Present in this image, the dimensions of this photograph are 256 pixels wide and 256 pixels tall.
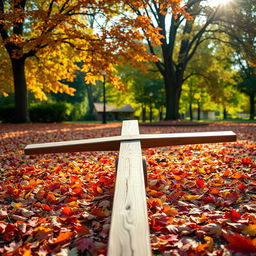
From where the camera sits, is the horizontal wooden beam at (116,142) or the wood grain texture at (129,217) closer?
the wood grain texture at (129,217)

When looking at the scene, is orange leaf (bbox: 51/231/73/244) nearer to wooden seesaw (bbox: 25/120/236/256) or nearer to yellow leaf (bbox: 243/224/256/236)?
wooden seesaw (bbox: 25/120/236/256)

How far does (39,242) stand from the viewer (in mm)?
1860

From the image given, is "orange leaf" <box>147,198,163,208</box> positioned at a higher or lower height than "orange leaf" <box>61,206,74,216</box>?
higher

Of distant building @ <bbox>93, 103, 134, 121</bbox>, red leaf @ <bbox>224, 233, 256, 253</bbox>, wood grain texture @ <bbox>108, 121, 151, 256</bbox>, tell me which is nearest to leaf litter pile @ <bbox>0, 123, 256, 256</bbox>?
red leaf @ <bbox>224, 233, 256, 253</bbox>

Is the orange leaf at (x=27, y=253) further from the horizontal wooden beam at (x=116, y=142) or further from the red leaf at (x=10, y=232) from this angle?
the horizontal wooden beam at (x=116, y=142)

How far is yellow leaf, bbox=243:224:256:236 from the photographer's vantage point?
1865mm

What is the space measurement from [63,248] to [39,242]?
223mm

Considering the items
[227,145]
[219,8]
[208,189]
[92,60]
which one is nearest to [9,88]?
[92,60]

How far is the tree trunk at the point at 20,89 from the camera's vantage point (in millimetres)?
13672

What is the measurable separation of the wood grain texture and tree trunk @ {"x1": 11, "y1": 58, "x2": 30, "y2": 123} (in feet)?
45.4

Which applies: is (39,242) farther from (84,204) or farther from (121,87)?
(121,87)

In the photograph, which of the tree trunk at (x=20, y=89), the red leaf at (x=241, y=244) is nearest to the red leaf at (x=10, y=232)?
the red leaf at (x=241, y=244)

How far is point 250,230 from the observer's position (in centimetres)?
188

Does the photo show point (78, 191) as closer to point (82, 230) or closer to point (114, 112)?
point (82, 230)
